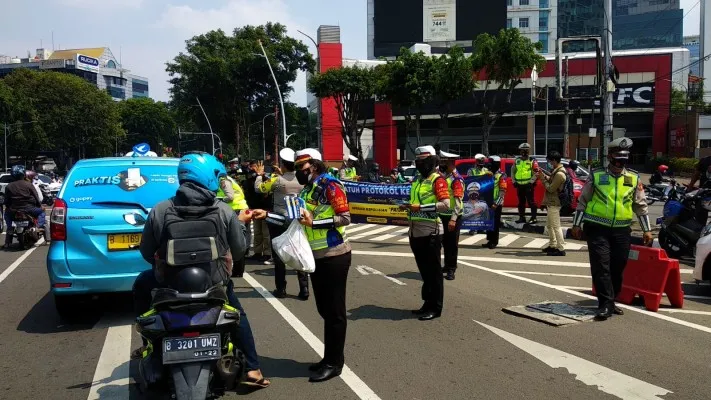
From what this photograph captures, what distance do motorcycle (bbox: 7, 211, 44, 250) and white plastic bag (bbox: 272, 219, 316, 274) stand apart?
10819 mm

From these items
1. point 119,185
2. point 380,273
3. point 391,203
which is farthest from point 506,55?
point 119,185

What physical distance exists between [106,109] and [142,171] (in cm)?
6781

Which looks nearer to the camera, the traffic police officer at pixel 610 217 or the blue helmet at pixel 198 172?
the blue helmet at pixel 198 172

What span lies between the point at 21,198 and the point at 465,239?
980cm

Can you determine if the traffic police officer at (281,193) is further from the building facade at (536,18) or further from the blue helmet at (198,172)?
the building facade at (536,18)

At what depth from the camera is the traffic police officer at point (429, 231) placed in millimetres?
6848

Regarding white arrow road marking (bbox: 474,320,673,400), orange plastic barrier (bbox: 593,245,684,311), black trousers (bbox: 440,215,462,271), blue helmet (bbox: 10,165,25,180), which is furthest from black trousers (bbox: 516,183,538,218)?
blue helmet (bbox: 10,165,25,180)

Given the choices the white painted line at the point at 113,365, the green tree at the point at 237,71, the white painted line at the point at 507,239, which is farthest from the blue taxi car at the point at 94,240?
the green tree at the point at 237,71

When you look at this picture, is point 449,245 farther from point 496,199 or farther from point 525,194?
point 525,194

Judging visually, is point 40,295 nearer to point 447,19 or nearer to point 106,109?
point 447,19

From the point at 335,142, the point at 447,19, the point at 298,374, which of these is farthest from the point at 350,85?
the point at 298,374

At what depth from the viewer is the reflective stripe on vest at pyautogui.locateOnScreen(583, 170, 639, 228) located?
265 inches

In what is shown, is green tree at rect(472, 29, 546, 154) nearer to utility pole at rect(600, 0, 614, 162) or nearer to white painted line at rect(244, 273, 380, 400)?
utility pole at rect(600, 0, 614, 162)

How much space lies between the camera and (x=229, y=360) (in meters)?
4.09
